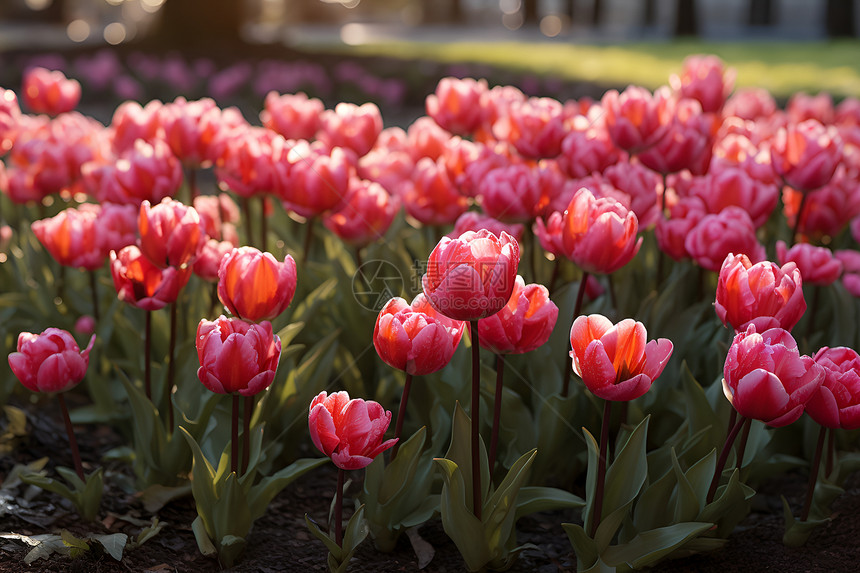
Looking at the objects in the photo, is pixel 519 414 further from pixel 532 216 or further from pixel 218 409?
pixel 218 409

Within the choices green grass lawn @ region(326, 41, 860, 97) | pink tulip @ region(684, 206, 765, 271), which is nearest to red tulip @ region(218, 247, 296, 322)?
pink tulip @ region(684, 206, 765, 271)

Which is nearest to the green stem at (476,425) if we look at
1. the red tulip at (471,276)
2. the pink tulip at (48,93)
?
the red tulip at (471,276)

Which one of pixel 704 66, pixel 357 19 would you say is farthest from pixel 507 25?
pixel 704 66

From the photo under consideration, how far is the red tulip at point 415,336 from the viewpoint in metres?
1.72

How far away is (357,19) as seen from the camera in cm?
4425

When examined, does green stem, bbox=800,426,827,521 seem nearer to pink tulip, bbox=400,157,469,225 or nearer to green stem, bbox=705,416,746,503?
green stem, bbox=705,416,746,503

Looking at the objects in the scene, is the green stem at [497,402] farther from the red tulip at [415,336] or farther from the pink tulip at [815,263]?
the pink tulip at [815,263]

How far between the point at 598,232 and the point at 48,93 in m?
3.03

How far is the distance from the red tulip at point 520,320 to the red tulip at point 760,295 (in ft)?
1.30

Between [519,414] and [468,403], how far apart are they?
138 millimetres

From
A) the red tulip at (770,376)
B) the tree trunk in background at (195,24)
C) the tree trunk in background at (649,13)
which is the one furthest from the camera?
the tree trunk in background at (649,13)

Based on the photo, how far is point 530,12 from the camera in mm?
30828

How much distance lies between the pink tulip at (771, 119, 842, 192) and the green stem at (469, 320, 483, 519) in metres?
1.38

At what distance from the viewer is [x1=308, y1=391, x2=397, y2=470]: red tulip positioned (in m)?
1.70
